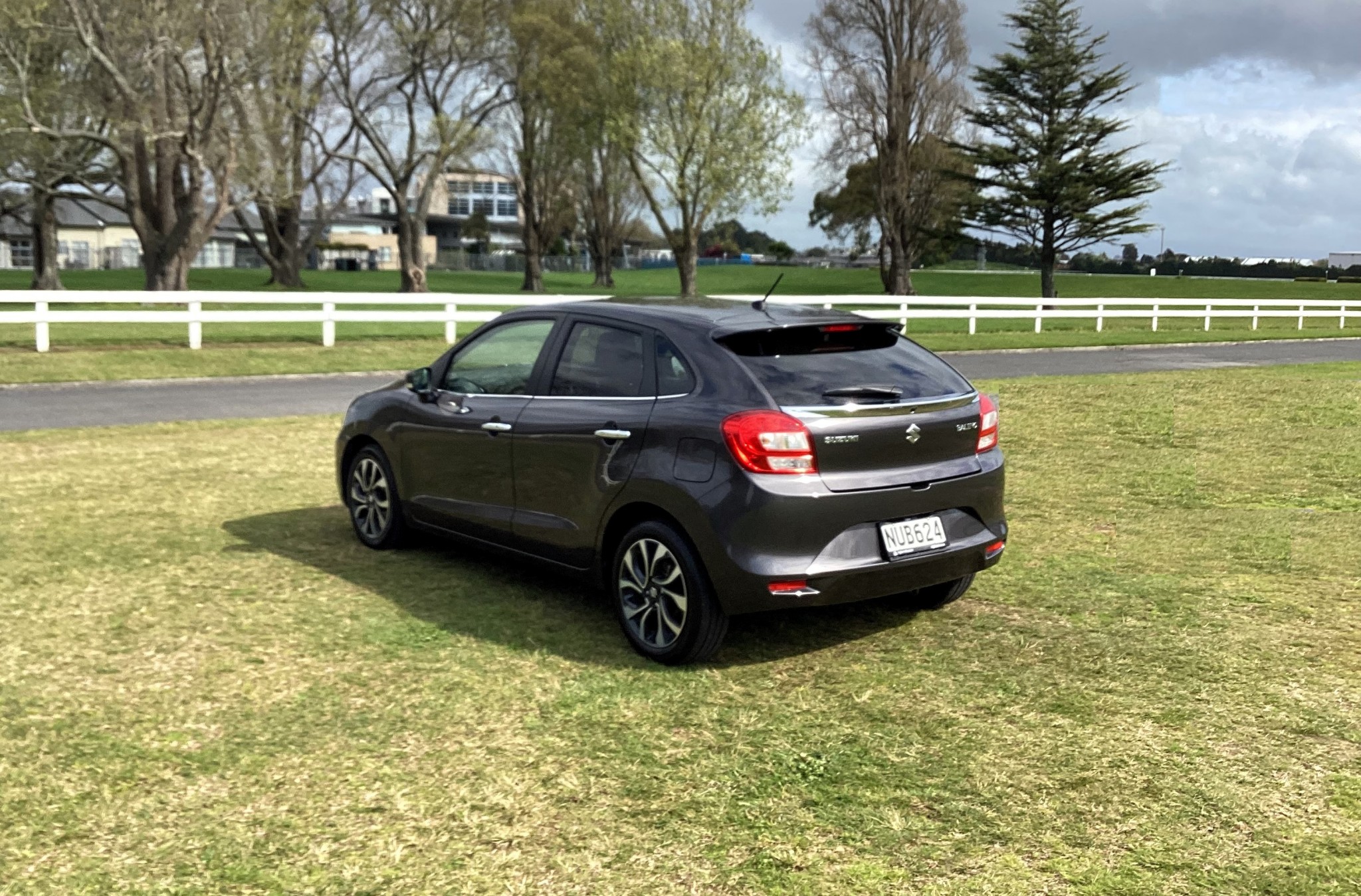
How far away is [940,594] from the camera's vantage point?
620 centimetres

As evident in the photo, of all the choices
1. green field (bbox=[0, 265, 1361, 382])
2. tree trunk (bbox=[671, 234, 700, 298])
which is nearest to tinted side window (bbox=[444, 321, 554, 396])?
green field (bbox=[0, 265, 1361, 382])

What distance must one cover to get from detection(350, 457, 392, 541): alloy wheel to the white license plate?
10.9 ft

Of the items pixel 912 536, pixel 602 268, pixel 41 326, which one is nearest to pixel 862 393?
pixel 912 536

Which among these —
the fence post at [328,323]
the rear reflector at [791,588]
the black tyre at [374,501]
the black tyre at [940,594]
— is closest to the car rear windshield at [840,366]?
the rear reflector at [791,588]

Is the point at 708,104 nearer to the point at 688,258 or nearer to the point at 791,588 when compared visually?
the point at 688,258

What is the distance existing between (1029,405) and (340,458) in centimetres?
967

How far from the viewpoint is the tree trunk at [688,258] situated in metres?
45.6

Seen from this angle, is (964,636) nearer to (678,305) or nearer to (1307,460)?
(678,305)

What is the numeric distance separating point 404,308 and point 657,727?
3420 centimetres

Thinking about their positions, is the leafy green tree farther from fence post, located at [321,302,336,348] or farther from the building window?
the building window

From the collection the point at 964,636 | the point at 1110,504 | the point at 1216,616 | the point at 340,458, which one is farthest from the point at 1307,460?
the point at 340,458

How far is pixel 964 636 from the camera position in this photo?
19.0 feet

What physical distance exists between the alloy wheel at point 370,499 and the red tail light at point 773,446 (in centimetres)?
301

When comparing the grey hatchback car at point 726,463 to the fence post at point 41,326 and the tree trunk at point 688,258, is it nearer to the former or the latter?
the fence post at point 41,326
